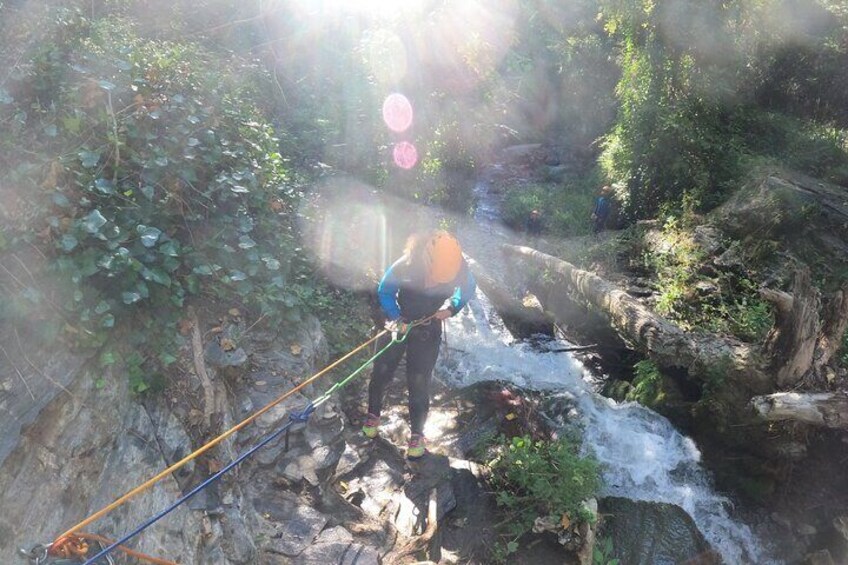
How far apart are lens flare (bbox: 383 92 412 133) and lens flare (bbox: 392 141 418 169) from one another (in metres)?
0.28

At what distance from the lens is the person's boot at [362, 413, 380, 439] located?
539 cm

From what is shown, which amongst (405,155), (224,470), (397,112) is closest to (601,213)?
(405,155)

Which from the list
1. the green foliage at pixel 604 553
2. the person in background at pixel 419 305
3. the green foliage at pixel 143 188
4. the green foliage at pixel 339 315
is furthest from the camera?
the green foliage at pixel 339 315

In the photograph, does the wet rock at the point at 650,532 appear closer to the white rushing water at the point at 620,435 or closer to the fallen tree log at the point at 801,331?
the white rushing water at the point at 620,435

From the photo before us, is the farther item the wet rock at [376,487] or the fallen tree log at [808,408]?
the fallen tree log at [808,408]

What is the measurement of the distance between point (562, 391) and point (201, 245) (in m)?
5.15

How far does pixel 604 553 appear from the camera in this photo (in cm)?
496

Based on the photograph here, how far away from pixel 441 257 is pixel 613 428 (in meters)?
3.57

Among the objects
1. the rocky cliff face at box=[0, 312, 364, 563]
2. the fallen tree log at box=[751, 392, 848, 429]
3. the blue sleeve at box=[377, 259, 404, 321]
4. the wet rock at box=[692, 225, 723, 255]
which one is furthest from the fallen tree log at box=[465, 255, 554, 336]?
the rocky cliff face at box=[0, 312, 364, 563]

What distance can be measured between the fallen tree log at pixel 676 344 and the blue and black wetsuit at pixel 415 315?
313 centimetres

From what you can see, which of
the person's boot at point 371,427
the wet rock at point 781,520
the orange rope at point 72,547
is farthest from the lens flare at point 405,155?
the orange rope at point 72,547

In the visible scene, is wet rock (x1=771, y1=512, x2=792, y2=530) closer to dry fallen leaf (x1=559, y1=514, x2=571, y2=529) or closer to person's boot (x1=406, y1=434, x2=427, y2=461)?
dry fallen leaf (x1=559, y1=514, x2=571, y2=529)

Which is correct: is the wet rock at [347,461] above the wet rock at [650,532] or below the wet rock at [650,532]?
above

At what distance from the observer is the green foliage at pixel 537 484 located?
466 centimetres
